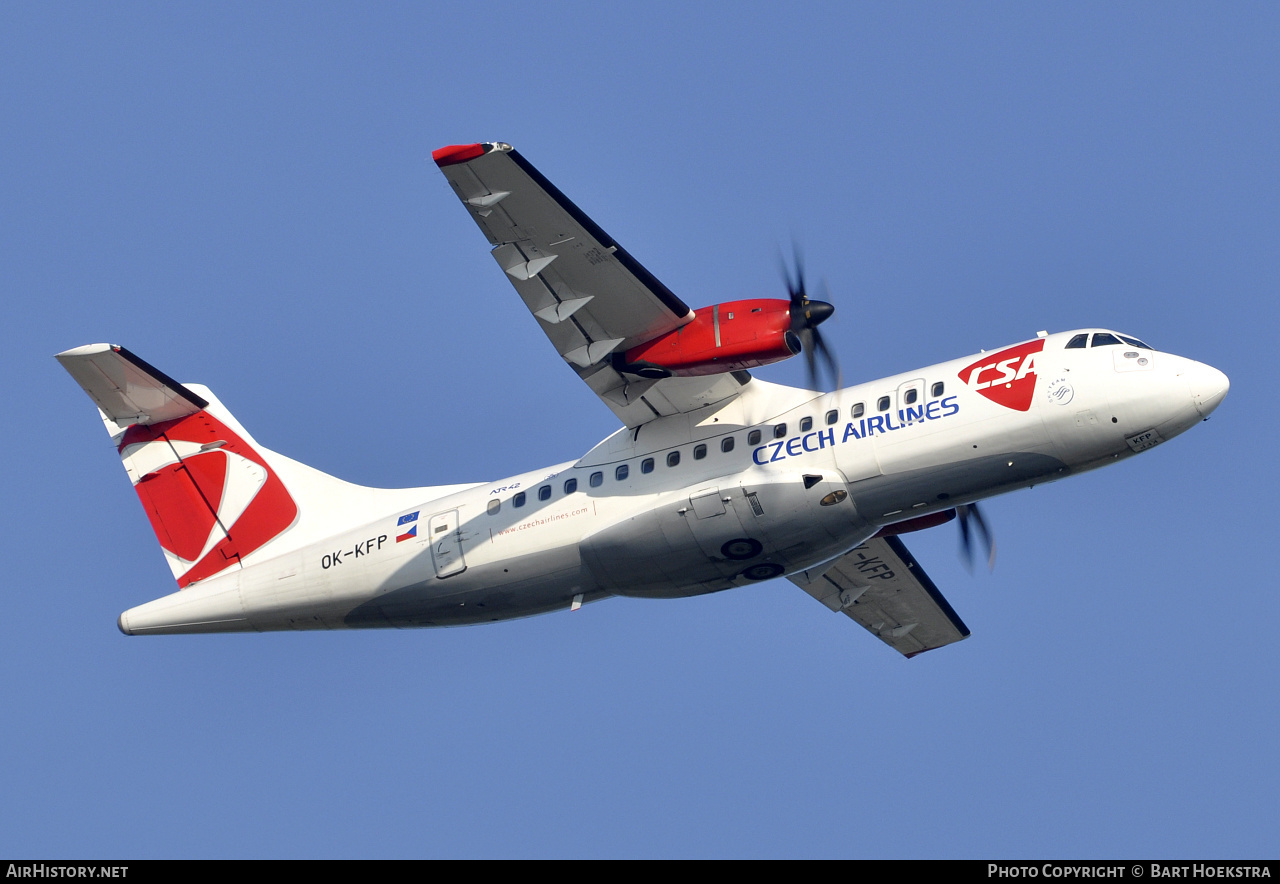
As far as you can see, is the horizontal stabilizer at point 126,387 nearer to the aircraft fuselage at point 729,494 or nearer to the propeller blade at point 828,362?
the aircraft fuselage at point 729,494

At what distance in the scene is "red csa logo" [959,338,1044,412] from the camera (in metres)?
18.4

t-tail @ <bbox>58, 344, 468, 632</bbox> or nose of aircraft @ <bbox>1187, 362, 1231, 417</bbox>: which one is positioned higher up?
t-tail @ <bbox>58, 344, 468, 632</bbox>

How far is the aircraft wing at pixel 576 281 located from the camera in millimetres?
17859

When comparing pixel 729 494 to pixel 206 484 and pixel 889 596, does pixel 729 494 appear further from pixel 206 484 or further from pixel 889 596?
pixel 206 484

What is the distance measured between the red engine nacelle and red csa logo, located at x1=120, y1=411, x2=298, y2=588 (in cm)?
718

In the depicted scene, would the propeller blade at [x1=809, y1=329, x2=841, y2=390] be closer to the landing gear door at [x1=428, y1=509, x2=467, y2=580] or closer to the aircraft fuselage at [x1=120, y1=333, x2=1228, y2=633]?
the aircraft fuselage at [x1=120, y1=333, x2=1228, y2=633]

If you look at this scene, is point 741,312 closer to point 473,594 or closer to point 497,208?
point 497,208

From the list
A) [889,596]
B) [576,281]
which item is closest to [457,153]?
[576,281]

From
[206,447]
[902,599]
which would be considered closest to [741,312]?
[902,599]

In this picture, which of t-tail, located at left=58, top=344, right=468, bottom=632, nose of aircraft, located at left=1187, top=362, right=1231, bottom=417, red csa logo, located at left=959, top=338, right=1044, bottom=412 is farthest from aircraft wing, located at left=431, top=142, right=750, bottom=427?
nose of aircraft, located at left=1187, top=362, right=1231, bottom=417

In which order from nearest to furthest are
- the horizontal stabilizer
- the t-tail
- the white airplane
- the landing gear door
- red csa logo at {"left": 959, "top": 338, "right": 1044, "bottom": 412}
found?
the white airplane → red csa logo at {"left": 959, "top": 338, "right": 1044, "bottom": 412} → the landing gear door → the horizontal stabilizer → the t-tail

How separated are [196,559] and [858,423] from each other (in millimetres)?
10987

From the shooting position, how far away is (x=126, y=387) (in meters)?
22.5

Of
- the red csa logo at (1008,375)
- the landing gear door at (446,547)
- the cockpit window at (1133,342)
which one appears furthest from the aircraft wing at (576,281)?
the cockpit window at (1133,342)
